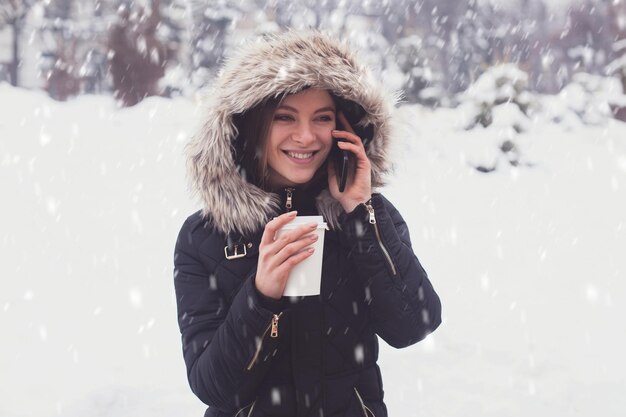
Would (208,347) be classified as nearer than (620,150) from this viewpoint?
Yes

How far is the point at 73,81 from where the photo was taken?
21.5m

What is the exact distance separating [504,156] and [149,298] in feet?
30.6

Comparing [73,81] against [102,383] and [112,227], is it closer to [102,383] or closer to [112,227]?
[112,227]

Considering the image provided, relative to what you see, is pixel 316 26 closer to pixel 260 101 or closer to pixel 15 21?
pixel 15 21

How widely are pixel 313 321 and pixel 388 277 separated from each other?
28cm

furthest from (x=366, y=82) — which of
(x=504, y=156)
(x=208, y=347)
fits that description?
(x=504, y=156)

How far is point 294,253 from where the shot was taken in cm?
163

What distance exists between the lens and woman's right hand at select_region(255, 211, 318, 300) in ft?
5.25

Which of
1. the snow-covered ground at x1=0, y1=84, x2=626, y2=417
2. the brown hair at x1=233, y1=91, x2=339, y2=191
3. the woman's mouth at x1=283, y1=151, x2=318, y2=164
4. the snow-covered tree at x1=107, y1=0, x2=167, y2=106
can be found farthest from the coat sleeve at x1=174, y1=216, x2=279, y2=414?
the snow-covered tree at x1=107, y1=0, x2=167, y2=106

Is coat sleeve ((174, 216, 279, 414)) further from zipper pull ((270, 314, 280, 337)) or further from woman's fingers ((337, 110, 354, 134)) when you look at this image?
woman's fingers ((337, 110, 354, 134))

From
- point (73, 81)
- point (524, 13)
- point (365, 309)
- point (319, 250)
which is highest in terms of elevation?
point (524, 13)

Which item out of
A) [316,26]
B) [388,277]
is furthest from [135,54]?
[388,277]

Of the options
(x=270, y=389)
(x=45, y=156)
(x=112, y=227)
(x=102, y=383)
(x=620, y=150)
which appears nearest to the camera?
(x=270, y=389)

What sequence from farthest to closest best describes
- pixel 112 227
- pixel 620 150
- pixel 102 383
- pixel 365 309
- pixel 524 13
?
pixel 524 13, pixel 620 150, pixel 112 227, pixel 102 383, pixel 365 309
